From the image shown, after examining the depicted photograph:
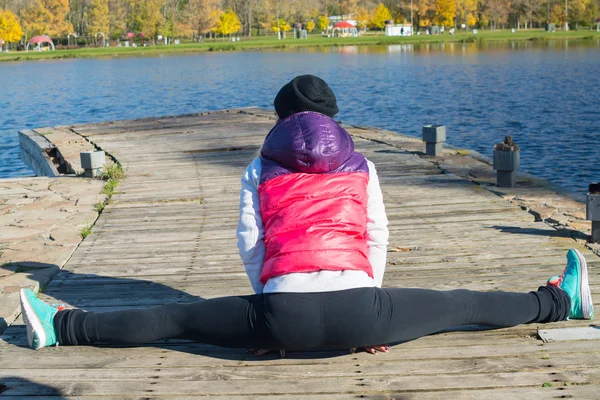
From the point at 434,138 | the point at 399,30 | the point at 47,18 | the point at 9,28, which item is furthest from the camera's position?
the point at 399,30

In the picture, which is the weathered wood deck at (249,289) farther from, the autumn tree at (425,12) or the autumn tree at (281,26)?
the autumn tree at (281,26)

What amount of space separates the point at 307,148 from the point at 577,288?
162 cm

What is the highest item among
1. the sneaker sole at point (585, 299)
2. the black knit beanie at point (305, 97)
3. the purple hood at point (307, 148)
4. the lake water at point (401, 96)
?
the black knit beanie at point (305, 97)

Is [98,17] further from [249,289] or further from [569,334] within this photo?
[569,334]

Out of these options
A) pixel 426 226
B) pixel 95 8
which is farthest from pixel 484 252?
pixel 95 8

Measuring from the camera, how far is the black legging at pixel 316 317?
11.3 feet

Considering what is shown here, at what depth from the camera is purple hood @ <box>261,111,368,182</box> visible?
11.8ft

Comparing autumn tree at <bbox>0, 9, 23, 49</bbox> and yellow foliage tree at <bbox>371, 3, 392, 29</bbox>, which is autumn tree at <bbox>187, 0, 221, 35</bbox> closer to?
autumn tree at <bbox>0, 9, 23, 49</bbox>

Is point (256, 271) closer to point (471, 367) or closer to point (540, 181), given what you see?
point (471, 367)

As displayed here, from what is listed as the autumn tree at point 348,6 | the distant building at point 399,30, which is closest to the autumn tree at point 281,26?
the autumn tree at point 348,6

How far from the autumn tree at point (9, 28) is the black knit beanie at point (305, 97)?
124211mm

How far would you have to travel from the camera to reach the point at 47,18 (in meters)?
126

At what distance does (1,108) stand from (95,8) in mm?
94665

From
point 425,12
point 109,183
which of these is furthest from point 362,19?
point 109,183
